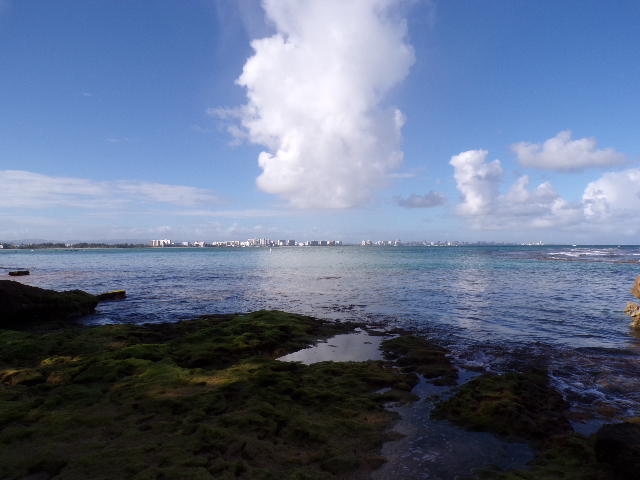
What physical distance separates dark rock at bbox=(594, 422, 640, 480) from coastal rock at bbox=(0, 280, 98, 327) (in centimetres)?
2369

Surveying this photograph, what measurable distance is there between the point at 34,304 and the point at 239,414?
1737 centimetres

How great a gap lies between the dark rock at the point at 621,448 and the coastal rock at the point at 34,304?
2369cm

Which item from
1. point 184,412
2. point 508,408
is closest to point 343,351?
point 508,408

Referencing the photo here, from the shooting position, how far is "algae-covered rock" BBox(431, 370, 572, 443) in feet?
23.9

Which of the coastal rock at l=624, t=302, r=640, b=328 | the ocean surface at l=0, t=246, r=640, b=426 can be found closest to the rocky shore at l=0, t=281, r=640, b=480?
the ocean surface at l=0, t=246, r=640, b=426

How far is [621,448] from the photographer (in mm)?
5562

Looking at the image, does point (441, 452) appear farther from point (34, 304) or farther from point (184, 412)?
point (34, 304)

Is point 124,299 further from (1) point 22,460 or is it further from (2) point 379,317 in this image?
(1) point 22,460

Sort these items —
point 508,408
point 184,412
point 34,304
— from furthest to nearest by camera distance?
point 34,304 → point 184,412 → point 508,408

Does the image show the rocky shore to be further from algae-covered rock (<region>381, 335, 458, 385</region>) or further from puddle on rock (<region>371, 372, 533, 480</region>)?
puddle on rock (<region>371, 372, 533, 480</region>)

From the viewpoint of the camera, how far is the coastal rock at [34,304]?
58.4 ft

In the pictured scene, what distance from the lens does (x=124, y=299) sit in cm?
2731

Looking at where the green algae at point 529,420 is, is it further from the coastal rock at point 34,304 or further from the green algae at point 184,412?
the coastal rock at point 34,304

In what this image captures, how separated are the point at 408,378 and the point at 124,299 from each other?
24799 mm
